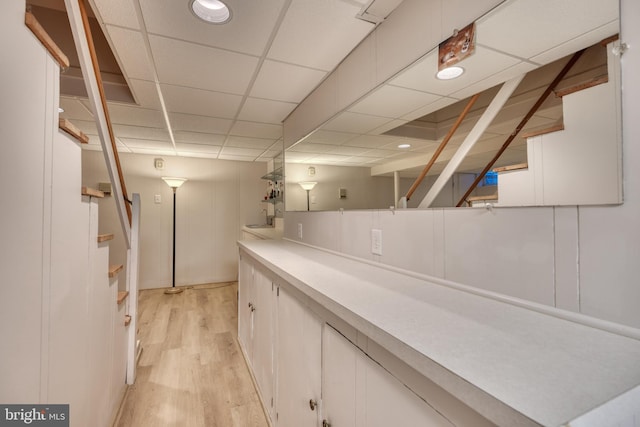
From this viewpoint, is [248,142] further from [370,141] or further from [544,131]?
[544,131]

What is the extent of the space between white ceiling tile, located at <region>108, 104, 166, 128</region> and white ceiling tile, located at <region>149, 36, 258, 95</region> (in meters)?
0.85

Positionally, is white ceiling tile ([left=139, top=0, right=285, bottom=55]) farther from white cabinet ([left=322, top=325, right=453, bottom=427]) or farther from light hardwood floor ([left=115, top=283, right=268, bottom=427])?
light hardwood floor ([left=115, top=283, right=268, bottom=427])

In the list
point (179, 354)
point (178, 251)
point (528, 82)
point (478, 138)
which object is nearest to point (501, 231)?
point (478, 138)

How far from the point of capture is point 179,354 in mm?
2496

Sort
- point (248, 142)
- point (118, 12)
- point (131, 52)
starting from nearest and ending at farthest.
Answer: point (118, 12), point (131, 52), point (248, 142)

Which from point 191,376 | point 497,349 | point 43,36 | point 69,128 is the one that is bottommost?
point 191,376

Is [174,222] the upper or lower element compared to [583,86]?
lower

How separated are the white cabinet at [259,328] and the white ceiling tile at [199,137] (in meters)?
1.92

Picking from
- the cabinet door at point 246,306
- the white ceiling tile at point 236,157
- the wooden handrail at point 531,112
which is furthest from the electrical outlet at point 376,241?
the white ceiling tile at point 236,157

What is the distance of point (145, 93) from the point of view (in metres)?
2.35

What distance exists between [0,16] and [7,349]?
32.8 inches

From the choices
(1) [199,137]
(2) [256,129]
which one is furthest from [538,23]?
(1) [199,137]

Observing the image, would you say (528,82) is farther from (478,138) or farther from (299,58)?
(299,58)

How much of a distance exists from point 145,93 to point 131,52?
662mm
